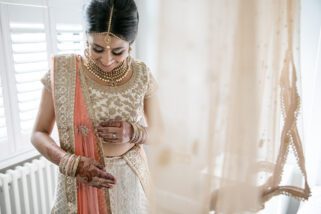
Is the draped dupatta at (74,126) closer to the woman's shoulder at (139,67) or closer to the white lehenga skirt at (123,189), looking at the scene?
the white lehenga skirt at (123,189)

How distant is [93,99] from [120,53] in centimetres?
16

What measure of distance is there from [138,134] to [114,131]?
88 mm

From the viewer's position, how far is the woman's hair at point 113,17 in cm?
77

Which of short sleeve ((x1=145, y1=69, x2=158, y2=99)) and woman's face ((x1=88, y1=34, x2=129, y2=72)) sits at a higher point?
woman's face ((x1=88, y1=34, x2=129, y2=72))

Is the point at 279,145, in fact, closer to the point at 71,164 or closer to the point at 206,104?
the point at 206,104

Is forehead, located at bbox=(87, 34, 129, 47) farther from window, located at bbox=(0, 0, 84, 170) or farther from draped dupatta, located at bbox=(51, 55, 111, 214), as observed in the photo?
window, located at bbox=(0, 0, 84, 170)

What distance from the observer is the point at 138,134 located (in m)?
0.87

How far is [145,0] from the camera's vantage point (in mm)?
1796

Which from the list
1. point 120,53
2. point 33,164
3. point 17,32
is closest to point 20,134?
point 33,164

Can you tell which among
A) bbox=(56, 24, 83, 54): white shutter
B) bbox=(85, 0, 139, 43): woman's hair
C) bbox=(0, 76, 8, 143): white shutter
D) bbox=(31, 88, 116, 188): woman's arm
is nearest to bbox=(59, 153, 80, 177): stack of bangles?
bbox=(31, 88, 116, 188): woman's arm

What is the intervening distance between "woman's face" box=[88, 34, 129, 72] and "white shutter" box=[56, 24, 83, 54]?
750 mm

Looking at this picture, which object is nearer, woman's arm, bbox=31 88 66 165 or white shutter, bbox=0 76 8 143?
woman's arm, bbox=31 88 66 165

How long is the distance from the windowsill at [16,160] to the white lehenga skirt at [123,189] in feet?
2.36

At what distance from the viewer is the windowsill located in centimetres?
132
